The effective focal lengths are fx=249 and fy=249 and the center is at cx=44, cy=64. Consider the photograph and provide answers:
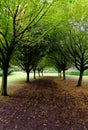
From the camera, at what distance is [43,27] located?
18.6 meters

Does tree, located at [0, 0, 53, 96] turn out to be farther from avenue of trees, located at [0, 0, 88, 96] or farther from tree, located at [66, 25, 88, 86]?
tree, located at [66, 25, 88, 86]

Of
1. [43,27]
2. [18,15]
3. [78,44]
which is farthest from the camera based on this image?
[78,44]

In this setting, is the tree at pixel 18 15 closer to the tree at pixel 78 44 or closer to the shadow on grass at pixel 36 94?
the shadow on grass at pixel 36 94

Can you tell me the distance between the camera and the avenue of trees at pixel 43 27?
47.4 ft

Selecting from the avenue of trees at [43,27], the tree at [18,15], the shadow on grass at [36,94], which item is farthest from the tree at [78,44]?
the tree at [18,15]

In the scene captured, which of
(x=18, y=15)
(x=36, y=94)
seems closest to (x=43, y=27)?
(x=18, y=15)

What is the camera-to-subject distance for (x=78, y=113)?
11.1m

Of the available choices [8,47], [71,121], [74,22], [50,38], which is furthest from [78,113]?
[50,38]

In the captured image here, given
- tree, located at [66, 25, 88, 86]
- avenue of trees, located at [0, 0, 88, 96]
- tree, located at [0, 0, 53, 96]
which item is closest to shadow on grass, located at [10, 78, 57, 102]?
avenue of trees, located at [0, 0, 88, 96]

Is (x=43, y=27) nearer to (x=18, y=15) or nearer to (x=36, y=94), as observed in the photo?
(x=18, y=15)

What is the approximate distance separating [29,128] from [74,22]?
15.4 metres

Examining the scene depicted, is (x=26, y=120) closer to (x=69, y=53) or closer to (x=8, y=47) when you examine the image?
(x=8, y=47)

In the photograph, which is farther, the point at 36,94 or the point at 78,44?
the point at 78,44

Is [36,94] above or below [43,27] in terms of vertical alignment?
below
